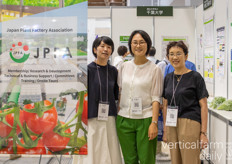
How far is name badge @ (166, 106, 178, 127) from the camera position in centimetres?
221

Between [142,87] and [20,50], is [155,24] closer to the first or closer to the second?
[142,87]

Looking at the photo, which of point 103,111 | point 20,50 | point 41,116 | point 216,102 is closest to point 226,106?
point 216,102

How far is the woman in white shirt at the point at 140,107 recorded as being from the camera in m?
2.22

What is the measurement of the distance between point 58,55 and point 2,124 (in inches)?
25.7

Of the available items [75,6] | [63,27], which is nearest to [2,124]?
[63,27]

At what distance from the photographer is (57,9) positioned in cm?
191

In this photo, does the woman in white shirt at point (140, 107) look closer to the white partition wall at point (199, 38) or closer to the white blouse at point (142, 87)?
the white blouse at point (142, 87)

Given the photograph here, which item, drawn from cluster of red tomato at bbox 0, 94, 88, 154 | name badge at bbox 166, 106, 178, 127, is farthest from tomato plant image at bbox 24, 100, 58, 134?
name badge at bbox 166, 106, 178, 127

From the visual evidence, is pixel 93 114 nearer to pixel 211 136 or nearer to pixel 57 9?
pixel 57 9

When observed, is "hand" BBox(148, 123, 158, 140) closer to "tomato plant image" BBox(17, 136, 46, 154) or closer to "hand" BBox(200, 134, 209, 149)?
"hand" BBox(200, 134, 209, 149)

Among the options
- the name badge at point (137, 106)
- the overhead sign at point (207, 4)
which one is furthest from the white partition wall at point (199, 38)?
the name badge at point (137, 106)

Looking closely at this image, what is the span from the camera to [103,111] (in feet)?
7.42

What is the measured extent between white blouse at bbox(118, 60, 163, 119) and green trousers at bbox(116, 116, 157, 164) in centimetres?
6

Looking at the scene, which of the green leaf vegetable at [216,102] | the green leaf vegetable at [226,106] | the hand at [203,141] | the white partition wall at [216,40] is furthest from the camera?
the white partition wall at [216,40]
